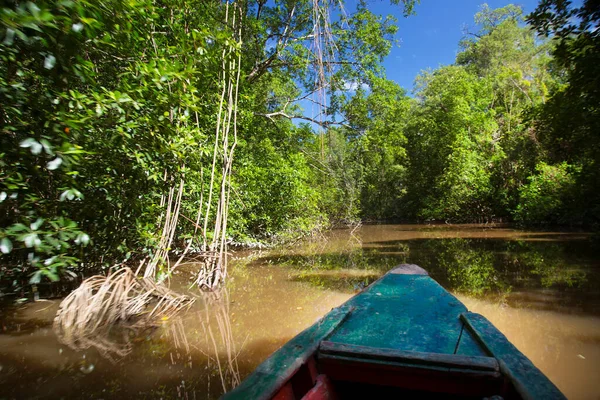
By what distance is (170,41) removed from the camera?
6148mm

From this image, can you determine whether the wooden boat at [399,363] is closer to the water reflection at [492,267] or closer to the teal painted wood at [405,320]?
the teal painted wood at [405,320]

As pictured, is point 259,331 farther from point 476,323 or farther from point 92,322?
point 476,323

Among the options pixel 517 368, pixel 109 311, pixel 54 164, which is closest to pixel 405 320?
pixel 517 368

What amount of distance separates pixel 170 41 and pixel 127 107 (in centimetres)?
400

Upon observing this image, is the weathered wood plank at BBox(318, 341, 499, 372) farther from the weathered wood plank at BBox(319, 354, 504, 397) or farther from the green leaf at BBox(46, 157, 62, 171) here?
the green leaf at BBox(46, 157, 62, 171)

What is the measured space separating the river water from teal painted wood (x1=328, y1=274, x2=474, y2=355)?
3.26 ft

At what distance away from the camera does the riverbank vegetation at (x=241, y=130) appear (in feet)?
7.85

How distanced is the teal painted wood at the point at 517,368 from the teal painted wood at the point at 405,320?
17 centimetres

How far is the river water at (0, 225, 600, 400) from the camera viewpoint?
2.52 meters

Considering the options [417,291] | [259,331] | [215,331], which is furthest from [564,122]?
[215,331]

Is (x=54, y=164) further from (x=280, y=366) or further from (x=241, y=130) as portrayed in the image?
(x=241, y=130)

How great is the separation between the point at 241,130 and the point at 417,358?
865cm

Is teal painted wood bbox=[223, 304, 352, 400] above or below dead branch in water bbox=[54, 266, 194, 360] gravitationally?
above

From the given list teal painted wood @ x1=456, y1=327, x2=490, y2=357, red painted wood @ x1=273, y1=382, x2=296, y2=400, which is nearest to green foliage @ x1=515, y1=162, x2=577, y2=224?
teal painted wood @ x1=456, y1=327, x2=490, y2=357
